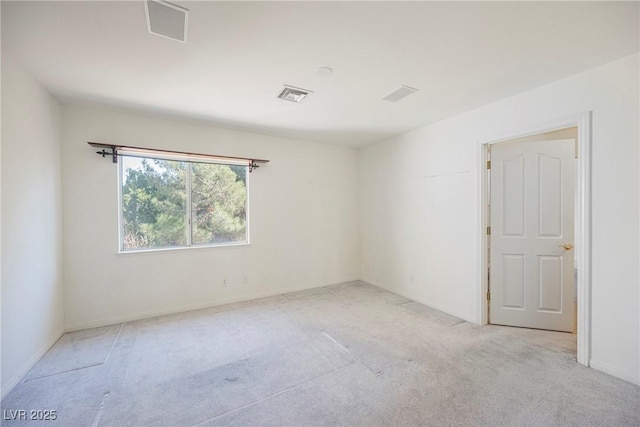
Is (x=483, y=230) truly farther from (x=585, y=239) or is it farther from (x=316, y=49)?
(x=316, y=49)

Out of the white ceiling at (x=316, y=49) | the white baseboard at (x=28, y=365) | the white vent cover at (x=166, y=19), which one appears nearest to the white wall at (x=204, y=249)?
the white baseboard at (x=28, y=365)

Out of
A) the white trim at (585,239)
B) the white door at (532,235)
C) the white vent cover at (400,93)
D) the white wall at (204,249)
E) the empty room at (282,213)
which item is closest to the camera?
the empty room at (282,213)

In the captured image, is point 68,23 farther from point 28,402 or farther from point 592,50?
point 592,50

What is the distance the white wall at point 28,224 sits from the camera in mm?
1992

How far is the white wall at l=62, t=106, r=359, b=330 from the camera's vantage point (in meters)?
3.04

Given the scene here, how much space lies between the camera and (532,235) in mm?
2963

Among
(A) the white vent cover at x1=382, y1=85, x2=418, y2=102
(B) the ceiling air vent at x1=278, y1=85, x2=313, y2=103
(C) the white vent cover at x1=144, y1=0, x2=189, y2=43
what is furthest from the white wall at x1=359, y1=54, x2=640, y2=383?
(C) the white vent cover at x1=144, y1=0, x2=189, y2=43

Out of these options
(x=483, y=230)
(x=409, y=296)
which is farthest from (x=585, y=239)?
(x=409, y=296)

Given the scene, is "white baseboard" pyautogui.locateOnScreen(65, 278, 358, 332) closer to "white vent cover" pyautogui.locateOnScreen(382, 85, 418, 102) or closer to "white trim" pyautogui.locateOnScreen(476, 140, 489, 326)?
"white trim" pyautogui.locateOnScreen(476, 140, 489, 326)

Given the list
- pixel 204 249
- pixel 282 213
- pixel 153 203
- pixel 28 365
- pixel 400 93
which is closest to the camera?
pixel 28 365

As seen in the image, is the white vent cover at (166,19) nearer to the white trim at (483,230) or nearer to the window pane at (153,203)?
the window pane at (153,203)

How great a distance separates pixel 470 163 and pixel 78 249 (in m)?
4.63

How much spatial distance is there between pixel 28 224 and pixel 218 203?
1.93 meters

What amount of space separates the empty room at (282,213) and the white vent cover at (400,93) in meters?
0.03
